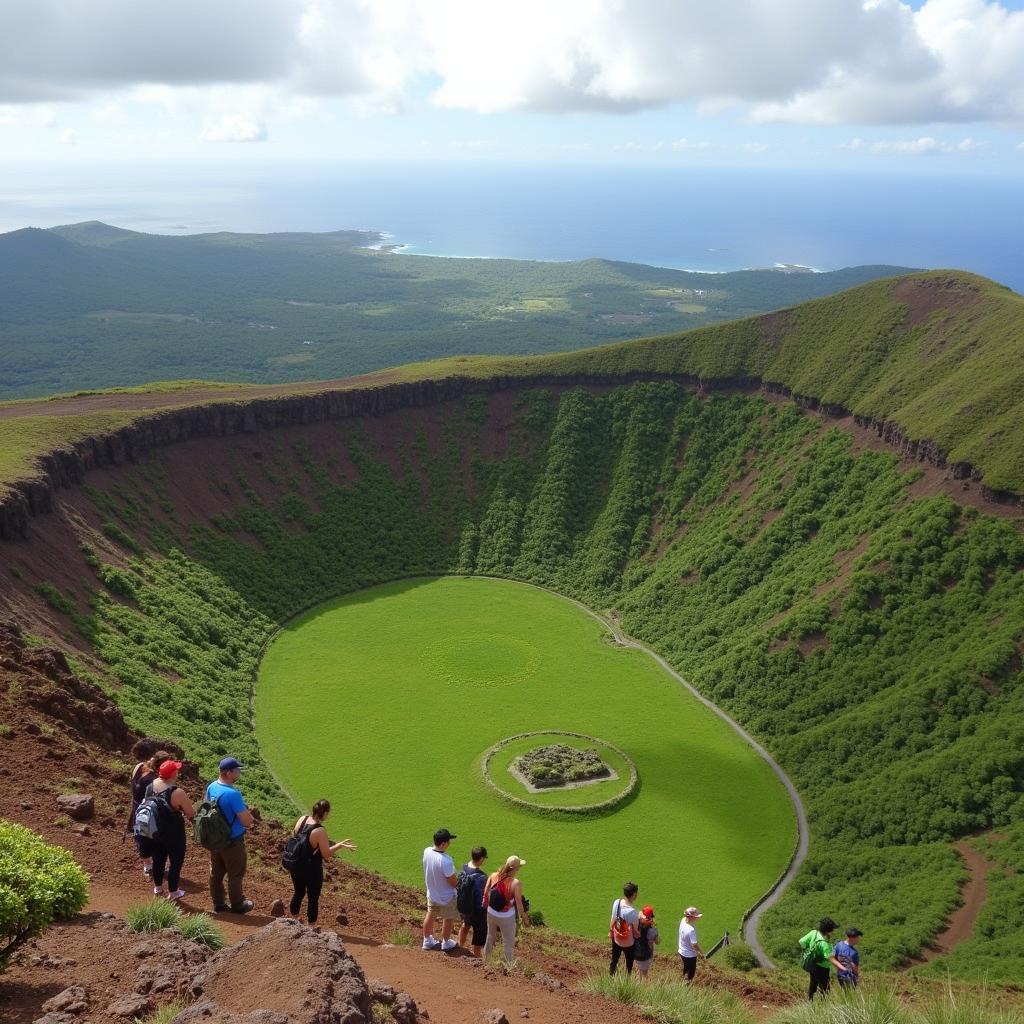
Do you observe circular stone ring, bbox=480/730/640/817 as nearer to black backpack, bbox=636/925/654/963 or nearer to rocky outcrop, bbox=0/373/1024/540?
black backpack, bbox=636/925/654/963

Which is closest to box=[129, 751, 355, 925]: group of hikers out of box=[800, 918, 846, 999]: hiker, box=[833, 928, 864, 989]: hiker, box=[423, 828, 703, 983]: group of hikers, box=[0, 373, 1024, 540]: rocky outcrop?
box=[423, 828, 703, 983]: group of hikers

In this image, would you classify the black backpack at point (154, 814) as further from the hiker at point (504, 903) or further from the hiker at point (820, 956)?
the hiker at point (820, 956)

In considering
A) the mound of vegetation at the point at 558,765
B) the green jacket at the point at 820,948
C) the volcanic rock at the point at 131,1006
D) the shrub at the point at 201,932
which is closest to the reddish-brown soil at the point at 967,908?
the mound of vegetation at the point at 558,765

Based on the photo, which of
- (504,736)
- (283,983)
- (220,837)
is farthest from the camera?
(504,736)

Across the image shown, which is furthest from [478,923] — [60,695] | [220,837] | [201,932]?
[60,695]

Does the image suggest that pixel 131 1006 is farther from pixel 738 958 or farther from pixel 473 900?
pixel 738 958

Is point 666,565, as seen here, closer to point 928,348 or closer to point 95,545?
point 928,348
